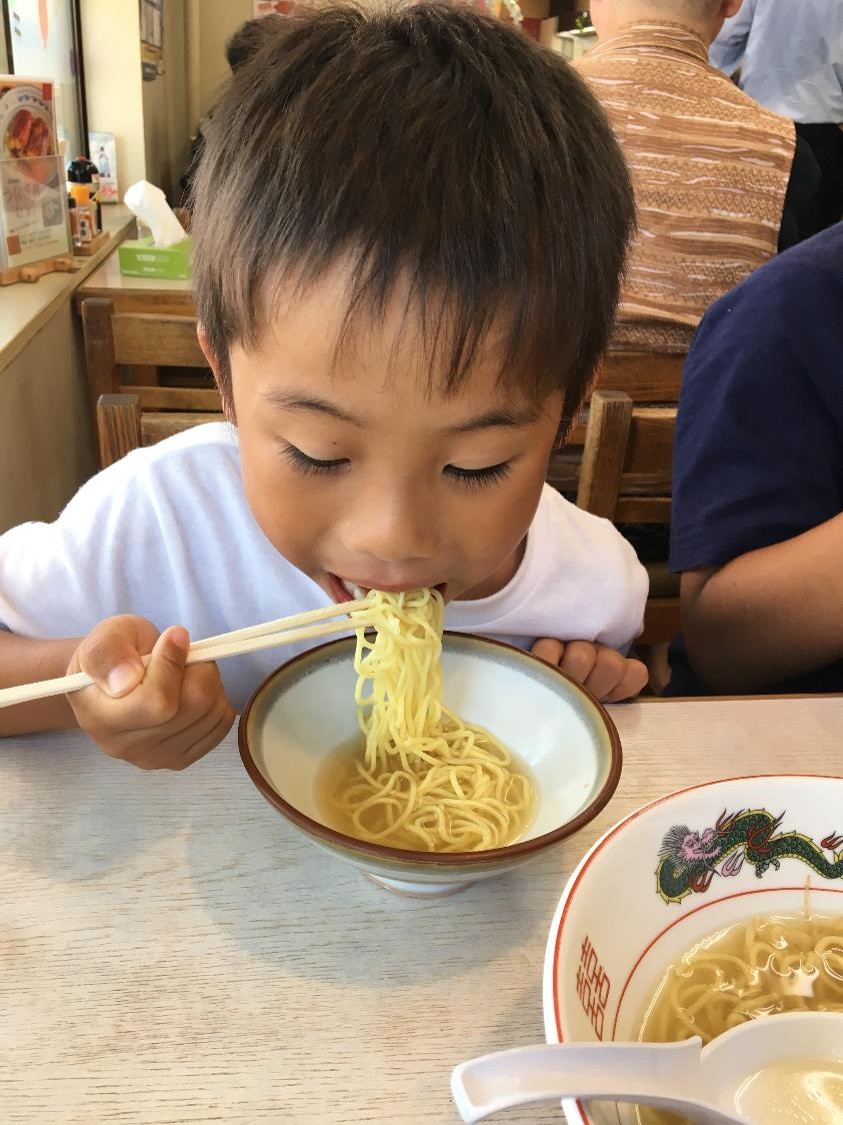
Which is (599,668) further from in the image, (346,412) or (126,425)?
(126,425)

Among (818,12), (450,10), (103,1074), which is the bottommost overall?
(103,1074)

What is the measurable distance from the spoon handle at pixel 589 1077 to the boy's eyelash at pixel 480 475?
0.47m

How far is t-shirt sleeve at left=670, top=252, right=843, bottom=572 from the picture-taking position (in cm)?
132

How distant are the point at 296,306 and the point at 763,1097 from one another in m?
0.68

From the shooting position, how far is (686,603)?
146 centimetres

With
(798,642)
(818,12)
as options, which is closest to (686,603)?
(798,642)

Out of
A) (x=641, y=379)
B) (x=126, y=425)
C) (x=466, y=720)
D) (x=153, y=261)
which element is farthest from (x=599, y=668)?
(x=153, y=261)

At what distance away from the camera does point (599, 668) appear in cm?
118

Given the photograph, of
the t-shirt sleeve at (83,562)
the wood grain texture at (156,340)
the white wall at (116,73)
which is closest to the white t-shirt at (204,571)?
the t-shirt sleeve at (83,562)

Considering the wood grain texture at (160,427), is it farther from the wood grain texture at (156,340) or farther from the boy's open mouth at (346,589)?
the boy's open mouth at (346,589)

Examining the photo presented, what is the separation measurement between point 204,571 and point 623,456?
955mm

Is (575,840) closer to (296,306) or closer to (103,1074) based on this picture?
(103,1074)

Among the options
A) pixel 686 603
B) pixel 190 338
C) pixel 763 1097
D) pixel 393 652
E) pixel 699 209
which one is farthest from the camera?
pixel 699 209

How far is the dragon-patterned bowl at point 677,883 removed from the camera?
0.59 meters
